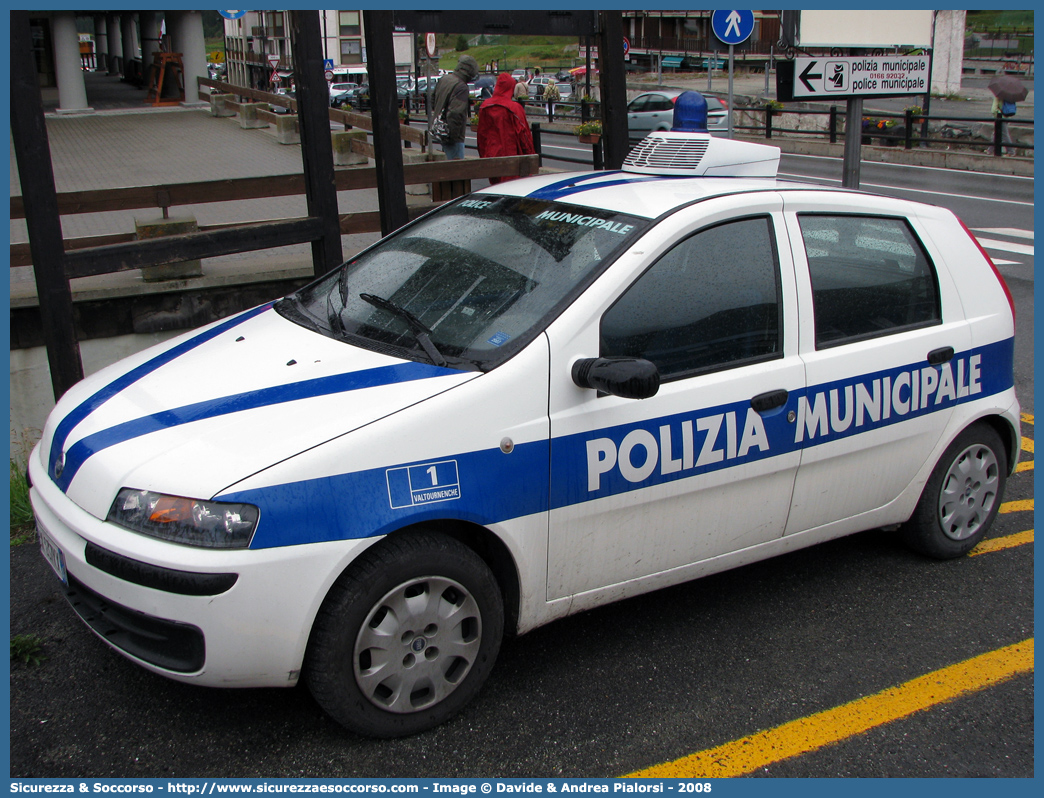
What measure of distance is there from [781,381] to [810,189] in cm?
89

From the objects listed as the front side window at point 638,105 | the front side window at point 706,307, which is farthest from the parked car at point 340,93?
the front side window at point 706,307

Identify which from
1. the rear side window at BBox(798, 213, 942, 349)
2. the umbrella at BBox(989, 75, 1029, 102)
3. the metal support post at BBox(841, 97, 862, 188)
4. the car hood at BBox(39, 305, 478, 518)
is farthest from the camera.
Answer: the umbrella at BBox(989, 75, 1029, 102)

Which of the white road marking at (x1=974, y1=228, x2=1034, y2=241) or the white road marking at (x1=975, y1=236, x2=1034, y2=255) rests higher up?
the white road marking at (x1=974, y1=228, x2=1034, y2=241)

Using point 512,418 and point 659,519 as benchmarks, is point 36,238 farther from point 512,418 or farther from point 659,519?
point 659,519

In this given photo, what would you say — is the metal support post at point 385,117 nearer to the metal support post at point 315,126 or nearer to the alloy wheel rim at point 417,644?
the metal support post at point 315,126

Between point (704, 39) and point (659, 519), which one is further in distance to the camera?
point (704, 39)

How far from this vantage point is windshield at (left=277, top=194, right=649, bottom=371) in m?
3.08

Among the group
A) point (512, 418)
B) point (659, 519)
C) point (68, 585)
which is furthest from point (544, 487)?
point (68, 585)

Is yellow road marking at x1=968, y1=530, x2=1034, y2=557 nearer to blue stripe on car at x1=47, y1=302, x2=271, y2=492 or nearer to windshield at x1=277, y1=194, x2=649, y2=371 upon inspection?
windshield at x1=277, y1=194, x2=649, y2=371

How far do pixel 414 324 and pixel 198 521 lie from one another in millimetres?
1049

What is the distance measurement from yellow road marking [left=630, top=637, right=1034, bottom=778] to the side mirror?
113 cm

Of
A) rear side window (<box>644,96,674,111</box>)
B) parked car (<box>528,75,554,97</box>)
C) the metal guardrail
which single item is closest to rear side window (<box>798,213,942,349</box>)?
the metal guardrail

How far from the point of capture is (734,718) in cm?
306

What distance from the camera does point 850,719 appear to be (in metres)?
3.06
